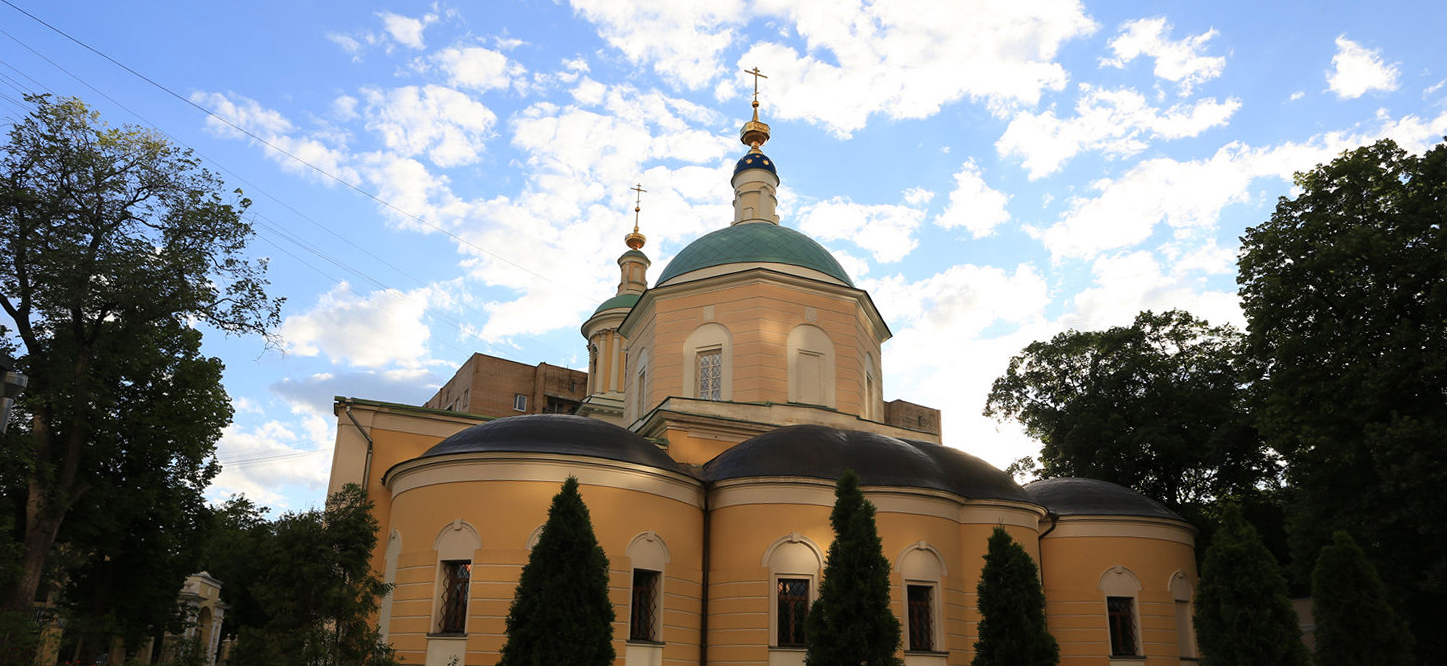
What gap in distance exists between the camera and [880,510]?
15922 millimetres

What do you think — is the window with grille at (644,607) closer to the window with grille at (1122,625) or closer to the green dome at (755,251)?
the window with grille at (1122,625)

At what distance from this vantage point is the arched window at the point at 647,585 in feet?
49.0

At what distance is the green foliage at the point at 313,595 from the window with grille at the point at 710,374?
9.65m

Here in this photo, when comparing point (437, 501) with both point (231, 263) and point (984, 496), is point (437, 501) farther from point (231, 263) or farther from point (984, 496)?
point (984, 496)

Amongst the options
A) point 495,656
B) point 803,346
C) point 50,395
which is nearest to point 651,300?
point 803,346

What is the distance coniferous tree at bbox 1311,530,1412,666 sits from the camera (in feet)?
44.2

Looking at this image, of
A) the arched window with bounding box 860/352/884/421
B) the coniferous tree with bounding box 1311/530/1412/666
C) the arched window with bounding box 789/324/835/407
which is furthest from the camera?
the arched window with bounding box 860/352/884/421

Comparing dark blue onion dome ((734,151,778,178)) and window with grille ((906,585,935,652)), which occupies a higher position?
dark blue onion dome ((734,151,778,178))

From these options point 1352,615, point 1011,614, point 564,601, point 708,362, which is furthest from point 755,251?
point 1352,615

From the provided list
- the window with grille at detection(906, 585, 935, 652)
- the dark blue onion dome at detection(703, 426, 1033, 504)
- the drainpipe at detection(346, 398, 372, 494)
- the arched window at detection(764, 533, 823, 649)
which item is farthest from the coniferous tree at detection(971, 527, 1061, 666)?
the drainpipe at detection(346, 398, 372, 494)

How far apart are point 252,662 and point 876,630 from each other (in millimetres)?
7438

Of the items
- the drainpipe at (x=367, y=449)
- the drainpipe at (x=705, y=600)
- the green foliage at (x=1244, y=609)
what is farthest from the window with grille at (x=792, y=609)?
the drainpipe at (x=367, y=449)

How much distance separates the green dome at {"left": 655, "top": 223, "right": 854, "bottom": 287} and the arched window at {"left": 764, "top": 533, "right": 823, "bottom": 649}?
789cm

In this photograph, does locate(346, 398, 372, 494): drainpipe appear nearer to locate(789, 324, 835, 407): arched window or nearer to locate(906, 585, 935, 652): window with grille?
locate(789, 324, 835, 407): arched window
